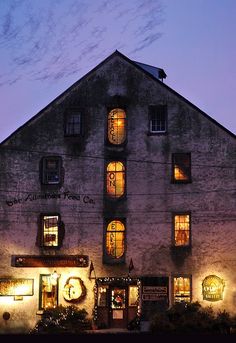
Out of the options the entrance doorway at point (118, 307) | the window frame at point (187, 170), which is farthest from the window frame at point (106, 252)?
the window frame at point (187, 170)

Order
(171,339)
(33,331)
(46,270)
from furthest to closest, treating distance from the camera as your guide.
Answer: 1. (46,270)
2. (33,331)
3. (171,339)

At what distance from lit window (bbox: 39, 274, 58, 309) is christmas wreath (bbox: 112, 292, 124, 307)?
301 centimetres

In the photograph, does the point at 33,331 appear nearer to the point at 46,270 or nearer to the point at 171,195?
the point at 46,270

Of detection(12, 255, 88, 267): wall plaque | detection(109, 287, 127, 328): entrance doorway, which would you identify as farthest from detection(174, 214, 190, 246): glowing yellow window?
detection(12, 255, 88, 267): wall plaque

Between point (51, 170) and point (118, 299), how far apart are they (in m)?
7.67

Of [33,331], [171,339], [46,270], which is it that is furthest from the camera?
[46,270]

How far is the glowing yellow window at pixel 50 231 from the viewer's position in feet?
96.6

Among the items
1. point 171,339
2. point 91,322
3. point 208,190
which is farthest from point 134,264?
point 171,339

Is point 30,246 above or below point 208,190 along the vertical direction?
below

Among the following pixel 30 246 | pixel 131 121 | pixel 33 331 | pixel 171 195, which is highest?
pixel 131 121

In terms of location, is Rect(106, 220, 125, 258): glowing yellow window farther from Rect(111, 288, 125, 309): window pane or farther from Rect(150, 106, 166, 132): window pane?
Rect(150, 106, 166, 132): window pane

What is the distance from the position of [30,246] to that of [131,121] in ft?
27.8

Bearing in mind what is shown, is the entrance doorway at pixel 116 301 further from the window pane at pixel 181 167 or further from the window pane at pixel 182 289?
the window pane at pixel 181 167

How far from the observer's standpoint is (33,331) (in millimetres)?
27156
